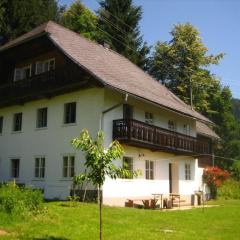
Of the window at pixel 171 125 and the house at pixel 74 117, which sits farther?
the window at pixel 171 125

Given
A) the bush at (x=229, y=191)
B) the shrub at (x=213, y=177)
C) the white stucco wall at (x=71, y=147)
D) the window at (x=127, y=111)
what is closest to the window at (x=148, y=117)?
the white stucco wall at (x=71, y=147)

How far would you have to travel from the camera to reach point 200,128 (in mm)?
34844

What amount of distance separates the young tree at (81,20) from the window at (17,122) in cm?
1630

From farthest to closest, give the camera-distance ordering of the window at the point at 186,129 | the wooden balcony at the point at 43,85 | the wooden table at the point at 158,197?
the window at the point at 186,129
the wooden table at the point at 158,197
the wooden balcony at the point at 43,85

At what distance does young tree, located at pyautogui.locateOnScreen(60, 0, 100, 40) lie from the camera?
42.7 meters

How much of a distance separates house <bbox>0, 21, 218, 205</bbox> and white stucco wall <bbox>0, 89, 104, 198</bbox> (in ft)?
0.18

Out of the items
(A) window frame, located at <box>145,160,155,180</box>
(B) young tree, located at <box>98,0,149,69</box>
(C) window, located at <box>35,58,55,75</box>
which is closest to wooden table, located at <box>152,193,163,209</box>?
(A) window frame, located at <box>145,160,155,180</box>

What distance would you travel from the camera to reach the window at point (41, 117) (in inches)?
995

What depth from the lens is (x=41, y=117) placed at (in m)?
25.6

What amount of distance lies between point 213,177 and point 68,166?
1463 cm

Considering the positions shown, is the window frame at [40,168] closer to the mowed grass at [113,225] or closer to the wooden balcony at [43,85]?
the wooden balcony at [43,85]

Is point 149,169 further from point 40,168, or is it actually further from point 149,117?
point 40,168

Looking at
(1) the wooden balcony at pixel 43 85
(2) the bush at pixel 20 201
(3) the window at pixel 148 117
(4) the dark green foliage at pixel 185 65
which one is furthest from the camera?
(4) the dark green foliage at pixel 185 65

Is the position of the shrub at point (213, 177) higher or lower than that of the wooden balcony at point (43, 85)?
lower
